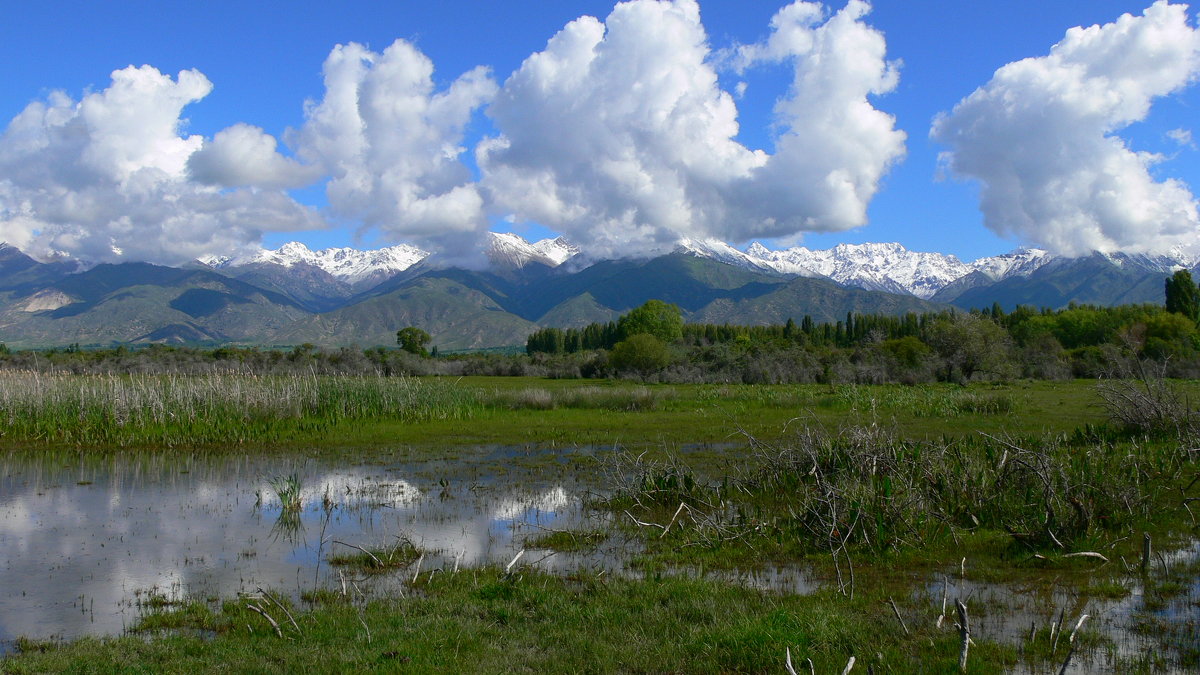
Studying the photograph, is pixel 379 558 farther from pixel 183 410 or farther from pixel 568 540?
pixel 183 410

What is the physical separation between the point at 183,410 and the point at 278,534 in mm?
17149

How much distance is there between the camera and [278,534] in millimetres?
12844

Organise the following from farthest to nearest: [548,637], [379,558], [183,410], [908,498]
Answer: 1. [183,410]
2. [908,498]
3. [379,558]
4. [548,637]

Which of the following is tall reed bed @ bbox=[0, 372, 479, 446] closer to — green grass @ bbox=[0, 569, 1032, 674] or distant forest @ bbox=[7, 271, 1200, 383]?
distant forest @ bbox=[7, 271, 1200, 383]

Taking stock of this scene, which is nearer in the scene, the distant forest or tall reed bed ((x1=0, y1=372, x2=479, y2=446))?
tall reed bed ((x1=0, y1=372, x2=479, y2=446))

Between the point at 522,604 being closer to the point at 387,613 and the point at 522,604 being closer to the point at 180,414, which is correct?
the point at 387,613

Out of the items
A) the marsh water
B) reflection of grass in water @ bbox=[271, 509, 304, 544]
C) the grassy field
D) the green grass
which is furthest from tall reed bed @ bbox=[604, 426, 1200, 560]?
the grassy field

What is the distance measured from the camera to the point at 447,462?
2114cm

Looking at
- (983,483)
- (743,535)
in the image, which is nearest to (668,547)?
(743,535)

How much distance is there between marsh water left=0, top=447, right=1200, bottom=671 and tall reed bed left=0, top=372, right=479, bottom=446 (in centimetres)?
364

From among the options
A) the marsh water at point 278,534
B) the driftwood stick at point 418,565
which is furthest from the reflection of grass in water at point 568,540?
the driftwood stick at point 418,565

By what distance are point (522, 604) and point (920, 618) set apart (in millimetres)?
4311

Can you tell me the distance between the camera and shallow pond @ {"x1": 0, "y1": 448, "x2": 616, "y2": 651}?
9.70 meters

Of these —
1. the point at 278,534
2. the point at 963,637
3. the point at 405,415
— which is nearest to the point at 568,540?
the point at 278,534
